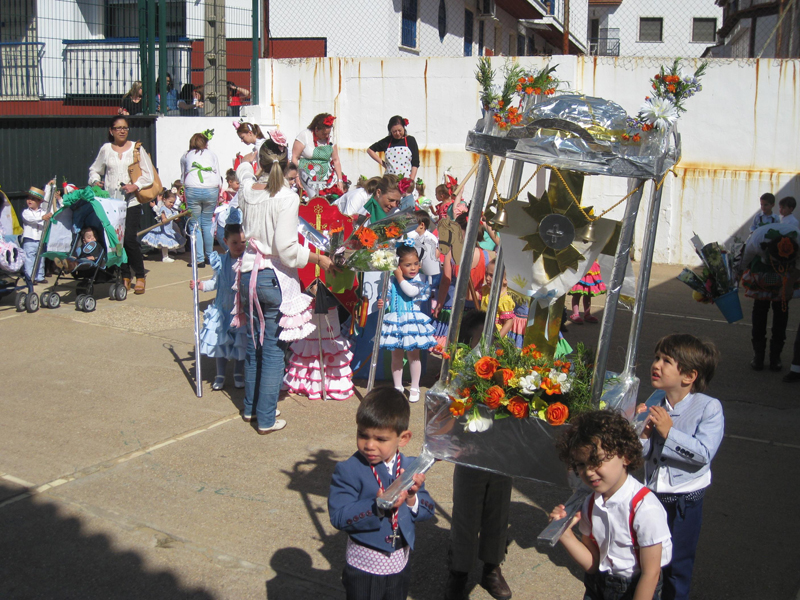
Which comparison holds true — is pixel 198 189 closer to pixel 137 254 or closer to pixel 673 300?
pixel 137 254

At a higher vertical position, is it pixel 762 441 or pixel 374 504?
pixel 374 504

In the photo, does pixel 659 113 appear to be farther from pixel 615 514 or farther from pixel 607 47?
pixel 607 47

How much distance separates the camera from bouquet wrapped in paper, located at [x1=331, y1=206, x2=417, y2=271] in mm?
5484

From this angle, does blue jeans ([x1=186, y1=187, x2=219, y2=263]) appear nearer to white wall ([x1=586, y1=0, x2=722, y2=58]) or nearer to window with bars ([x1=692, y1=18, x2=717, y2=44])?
white wall ([x1=586, y1=0, x2=722, y2=58])

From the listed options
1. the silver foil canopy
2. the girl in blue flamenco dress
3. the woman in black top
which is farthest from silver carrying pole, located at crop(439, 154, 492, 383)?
the woman in black top

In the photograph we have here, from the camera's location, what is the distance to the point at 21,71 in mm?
17250

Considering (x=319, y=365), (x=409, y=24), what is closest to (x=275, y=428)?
(x=319, y=365)

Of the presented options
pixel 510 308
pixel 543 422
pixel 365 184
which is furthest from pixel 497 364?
pixel 365 184

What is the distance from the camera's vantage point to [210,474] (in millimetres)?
4801

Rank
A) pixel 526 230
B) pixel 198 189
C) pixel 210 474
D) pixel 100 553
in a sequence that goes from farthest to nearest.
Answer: pixel 198 189
pixel 210 474
pixel 100 553
pixel 526 230

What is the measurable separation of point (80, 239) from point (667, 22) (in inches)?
1579

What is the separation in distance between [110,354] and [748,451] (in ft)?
18.3

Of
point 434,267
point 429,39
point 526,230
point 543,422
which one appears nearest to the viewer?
point 543,422

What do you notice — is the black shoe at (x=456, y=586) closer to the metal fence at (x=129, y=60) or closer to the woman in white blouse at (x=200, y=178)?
the woman in white blouse at (x=200, y=178)
